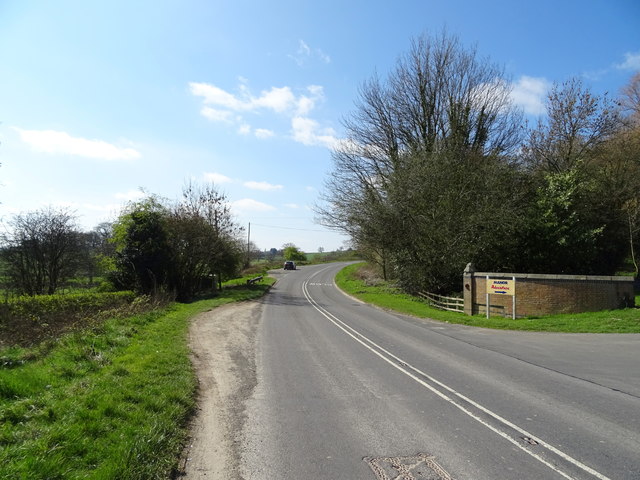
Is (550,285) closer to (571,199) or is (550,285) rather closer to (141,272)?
(571,199)

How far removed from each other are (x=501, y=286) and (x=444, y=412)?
1386 centimetres

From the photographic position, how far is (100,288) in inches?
1072

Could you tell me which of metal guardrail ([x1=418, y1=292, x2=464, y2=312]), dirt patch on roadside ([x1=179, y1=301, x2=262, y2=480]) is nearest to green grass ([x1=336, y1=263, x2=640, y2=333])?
metal guardrail ([x1=418, y1=292, x2=464, y2=312])

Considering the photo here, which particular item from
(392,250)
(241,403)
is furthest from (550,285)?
(241,403)

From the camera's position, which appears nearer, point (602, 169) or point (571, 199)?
point (571, 199)

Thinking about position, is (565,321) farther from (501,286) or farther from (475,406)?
(475,406)

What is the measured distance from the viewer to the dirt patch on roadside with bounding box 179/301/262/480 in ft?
15.4

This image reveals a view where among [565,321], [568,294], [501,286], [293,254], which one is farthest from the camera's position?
[293,254]

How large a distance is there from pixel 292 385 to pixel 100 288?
23.9m

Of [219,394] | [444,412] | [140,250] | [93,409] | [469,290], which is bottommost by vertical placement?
[219,394]

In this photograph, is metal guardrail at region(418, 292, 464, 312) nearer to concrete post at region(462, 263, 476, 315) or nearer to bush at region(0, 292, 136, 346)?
concrete post at region(462, 263, 476, 315)

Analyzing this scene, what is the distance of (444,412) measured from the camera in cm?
620

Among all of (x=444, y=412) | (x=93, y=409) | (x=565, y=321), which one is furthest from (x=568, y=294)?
(x=93, y=409)

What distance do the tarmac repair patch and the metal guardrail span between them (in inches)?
703
